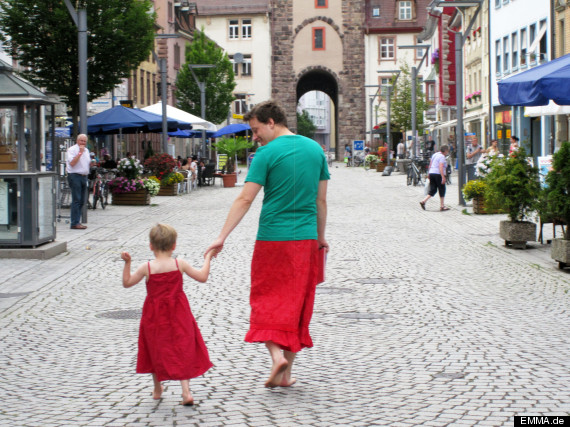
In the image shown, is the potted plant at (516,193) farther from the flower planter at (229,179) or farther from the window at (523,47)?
the window at (523,47)

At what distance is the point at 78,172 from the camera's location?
62.2 feet

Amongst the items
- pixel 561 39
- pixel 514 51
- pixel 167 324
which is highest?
pixel 514 51

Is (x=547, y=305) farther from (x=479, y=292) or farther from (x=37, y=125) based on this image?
(x=37, y=125)

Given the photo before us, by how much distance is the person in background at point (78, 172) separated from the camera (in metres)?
18.9

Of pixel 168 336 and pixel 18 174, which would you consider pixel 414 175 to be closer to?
pixel 18 174

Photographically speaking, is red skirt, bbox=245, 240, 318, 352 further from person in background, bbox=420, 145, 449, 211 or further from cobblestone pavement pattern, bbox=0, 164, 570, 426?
person in background, bbox=420, 145, 449, 211

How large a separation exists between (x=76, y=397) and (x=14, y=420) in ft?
1.84

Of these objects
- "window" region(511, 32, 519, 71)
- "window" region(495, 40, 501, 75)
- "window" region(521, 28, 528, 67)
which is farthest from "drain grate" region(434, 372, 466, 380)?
"window" region(495, 40, 501, 75)

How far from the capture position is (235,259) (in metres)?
13.9

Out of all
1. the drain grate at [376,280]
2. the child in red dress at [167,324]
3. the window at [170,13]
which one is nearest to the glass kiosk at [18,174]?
the drain grate at [376,280]

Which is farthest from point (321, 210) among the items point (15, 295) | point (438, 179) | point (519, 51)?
point (519, 51)

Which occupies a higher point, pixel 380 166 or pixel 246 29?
pixel 246 29

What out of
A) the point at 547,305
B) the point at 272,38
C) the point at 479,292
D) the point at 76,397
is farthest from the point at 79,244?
the point at 272,38

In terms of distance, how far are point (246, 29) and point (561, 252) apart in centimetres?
7934
